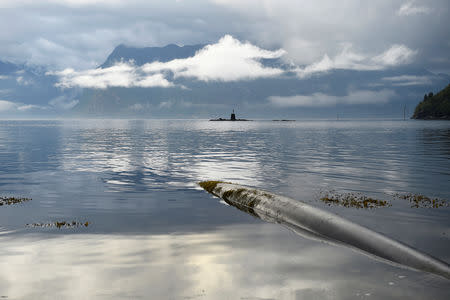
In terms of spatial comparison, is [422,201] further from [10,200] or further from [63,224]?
[10,200]

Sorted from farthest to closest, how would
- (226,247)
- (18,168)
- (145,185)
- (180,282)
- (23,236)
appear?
(18,168) < (145,185) < (23,236) < (226,247) < (180,282)

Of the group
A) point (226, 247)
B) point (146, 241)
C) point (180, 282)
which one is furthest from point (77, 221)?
point (180, 282)

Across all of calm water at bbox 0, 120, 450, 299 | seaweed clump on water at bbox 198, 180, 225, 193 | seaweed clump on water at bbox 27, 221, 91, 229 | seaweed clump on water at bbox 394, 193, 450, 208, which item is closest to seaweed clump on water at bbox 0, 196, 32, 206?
calm water at bbox 0, 120, 450, 299

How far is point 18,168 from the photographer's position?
40719 mm

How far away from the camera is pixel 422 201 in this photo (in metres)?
21.9

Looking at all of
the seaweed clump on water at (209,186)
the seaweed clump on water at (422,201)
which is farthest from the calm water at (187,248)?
the seaweed clump on water at (209,186)

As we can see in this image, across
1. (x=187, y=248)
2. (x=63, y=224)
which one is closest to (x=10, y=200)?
(x=63, y=224)

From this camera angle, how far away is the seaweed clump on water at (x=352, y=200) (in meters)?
21.1

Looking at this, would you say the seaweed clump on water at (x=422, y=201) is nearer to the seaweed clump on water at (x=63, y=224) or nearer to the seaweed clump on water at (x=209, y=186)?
the seaweed clump on water at (x=209, y=186)

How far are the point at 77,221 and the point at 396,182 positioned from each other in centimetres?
2364

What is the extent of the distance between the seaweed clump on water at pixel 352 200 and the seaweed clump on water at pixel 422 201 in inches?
60.3

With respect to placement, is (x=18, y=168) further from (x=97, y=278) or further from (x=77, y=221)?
(x=97, y=278)

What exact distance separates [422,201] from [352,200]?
3918 millimetres

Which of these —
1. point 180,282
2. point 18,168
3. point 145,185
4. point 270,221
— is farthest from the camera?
point 18,168
